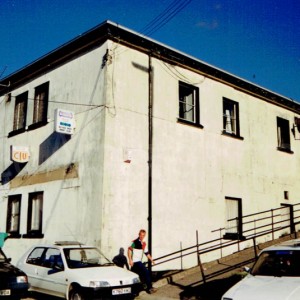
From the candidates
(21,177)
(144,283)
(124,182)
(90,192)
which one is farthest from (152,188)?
(21,177)

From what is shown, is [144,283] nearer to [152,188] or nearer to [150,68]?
[152,188]

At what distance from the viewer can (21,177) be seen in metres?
16.1

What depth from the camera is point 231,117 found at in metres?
17.3

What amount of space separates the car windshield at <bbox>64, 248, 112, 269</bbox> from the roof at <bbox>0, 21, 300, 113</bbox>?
685 centimetres

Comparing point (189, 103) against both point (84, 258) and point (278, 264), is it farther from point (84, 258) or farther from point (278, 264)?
point (278, 264)

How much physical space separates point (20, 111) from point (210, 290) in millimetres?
11110

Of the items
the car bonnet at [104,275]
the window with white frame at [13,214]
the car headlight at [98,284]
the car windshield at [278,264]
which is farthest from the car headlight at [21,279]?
the window with white frame at [13,214]

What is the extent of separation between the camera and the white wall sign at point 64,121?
1333 centimetres

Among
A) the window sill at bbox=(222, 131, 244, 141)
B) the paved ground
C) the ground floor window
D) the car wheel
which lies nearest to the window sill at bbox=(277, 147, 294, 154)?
the window sill at bbox=(222, 131, 244, 141)

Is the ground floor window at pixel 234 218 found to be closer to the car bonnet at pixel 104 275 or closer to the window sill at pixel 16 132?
the car bonnet at pixel 104 275

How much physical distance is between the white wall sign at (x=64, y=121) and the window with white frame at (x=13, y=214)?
13.8 feet

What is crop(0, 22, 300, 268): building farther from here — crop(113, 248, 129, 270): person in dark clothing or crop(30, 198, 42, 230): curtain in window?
crop(113, 248, 129, 270): person in dark clothing

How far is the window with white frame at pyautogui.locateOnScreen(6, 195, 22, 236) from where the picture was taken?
15948 mm

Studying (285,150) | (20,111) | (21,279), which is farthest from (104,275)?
(285,150)
